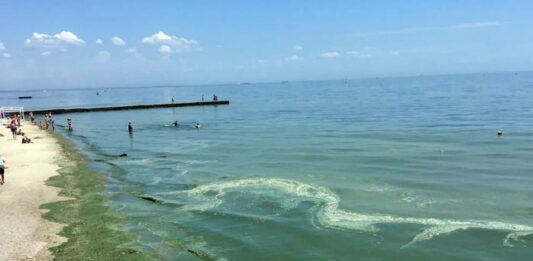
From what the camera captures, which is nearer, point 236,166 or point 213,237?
point 213,237

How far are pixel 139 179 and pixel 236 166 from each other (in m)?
6.81

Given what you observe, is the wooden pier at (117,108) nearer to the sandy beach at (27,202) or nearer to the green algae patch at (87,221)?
the sandy beach at (27,202)

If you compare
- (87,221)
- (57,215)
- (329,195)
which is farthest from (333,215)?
(57,215)

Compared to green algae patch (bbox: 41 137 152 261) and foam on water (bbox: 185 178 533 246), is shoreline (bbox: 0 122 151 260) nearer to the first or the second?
green algae patch (bbox: 41 137 152 261)

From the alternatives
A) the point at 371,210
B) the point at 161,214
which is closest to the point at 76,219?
the point at 161,214

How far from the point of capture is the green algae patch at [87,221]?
55.4 feet

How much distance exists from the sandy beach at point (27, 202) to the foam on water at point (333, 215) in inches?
272

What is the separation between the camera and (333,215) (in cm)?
2164

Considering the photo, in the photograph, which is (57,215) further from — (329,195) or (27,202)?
(329,195)

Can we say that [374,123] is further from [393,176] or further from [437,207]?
[437,207]

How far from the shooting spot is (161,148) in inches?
1834

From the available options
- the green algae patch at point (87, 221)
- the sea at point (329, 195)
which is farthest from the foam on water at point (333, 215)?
the green algae patch at point (87, 221)

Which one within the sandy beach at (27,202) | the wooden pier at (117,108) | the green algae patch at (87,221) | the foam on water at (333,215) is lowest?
the foam on water at (333,215)

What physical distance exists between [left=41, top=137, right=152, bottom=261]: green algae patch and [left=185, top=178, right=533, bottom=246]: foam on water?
4.46 m
